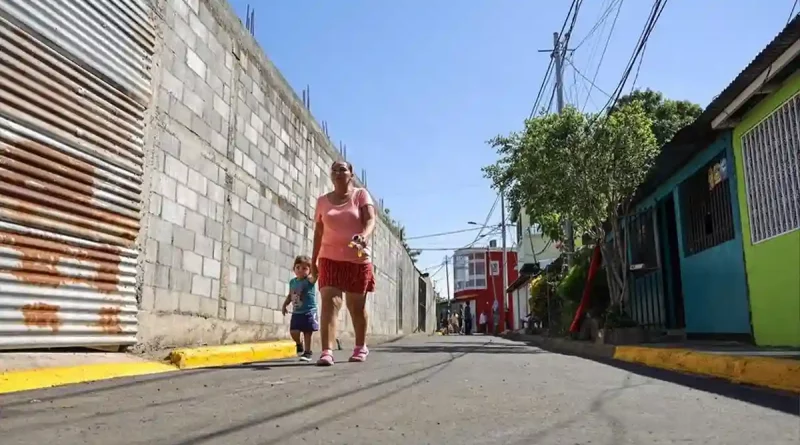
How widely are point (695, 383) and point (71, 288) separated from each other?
4.33 m

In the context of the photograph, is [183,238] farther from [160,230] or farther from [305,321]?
[305,321]

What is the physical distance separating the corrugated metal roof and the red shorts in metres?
4.24

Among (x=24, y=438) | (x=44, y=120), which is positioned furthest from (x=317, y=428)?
(x=44, y=120)

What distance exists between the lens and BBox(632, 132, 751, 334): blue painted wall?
27.2 feet

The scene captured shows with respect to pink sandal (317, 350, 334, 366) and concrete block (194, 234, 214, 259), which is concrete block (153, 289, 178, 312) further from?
pink sandal (317, 350, 334, 366)

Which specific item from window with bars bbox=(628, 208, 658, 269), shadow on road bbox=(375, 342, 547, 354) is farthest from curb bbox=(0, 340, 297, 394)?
window with bars bbox=(628, 208, 658, 269)

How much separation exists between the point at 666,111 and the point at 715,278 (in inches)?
474

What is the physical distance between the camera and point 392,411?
122 inches

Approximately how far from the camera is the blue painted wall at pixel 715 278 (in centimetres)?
828

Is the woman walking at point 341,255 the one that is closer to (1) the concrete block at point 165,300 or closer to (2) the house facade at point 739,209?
(1) the concrete block at point 165,300

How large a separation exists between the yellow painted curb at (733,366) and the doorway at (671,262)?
5.03 m

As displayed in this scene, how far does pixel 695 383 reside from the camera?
465 cm

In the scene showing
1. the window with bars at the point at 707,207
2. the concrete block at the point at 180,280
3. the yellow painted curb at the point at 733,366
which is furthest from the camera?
the window with bars at the point at 707,207

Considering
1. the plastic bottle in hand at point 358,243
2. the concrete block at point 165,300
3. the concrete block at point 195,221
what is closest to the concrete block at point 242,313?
the concrete block at point 195,221
